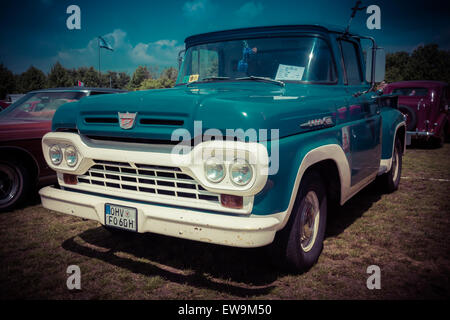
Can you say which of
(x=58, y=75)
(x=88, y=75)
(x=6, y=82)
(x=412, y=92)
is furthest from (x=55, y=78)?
(x=412, y=92)

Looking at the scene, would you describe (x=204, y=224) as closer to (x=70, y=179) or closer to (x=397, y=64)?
(x=70, y=179)

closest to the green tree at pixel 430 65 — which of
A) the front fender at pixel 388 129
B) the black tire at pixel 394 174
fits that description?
the black tire at pixel 394 174

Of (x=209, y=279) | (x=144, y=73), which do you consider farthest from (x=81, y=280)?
(x=144, y=73)

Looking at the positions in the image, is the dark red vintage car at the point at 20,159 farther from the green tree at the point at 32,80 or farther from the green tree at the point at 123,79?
the green tree at the point at 123,79

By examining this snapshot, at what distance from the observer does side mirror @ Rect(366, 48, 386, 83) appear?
3732mm

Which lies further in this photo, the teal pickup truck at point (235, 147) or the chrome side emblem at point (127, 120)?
the chrome side emblem at point (127, 120)

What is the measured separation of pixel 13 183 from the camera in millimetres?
4805

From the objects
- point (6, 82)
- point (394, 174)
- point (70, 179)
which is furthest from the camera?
point (6, 82)

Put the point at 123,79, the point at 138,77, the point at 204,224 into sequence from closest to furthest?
the point at 204,224 → the point at 138,77 → the point at 123,79

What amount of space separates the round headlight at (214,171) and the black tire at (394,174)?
12.8ft

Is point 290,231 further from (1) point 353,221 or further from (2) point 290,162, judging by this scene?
(1) point 353,221

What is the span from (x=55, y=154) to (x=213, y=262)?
5.32 feet

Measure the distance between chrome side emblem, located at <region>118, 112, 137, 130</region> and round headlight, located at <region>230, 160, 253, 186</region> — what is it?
0.82 metres

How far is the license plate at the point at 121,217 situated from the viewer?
8.16 ft
